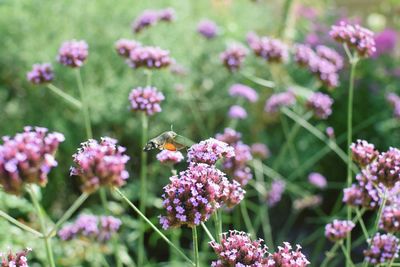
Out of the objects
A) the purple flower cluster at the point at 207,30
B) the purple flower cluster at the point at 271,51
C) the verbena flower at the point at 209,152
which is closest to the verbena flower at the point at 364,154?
the verbena flower at the point at 209,152

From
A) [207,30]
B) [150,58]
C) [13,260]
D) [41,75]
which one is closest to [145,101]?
[150,58]

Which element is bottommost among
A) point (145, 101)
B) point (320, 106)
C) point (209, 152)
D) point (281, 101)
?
point (209, 152)

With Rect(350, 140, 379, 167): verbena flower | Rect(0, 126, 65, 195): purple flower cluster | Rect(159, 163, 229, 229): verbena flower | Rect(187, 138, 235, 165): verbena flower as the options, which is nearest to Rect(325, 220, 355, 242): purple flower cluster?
Rect(350, 140, 379, 167): verbena flower

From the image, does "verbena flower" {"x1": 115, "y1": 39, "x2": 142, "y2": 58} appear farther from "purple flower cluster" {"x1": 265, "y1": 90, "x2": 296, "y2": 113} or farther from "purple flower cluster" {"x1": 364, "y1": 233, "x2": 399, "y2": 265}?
"purple flower cluster" {"x1": 364, "y1": 233, "x2": 399, "y2": 265}

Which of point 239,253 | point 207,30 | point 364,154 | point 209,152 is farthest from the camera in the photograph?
point 207,30

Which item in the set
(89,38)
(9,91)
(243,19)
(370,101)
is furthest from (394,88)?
(9,91)

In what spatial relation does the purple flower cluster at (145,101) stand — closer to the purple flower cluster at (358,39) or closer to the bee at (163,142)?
the bee at (163,142)

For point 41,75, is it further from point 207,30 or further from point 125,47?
point 207,30
